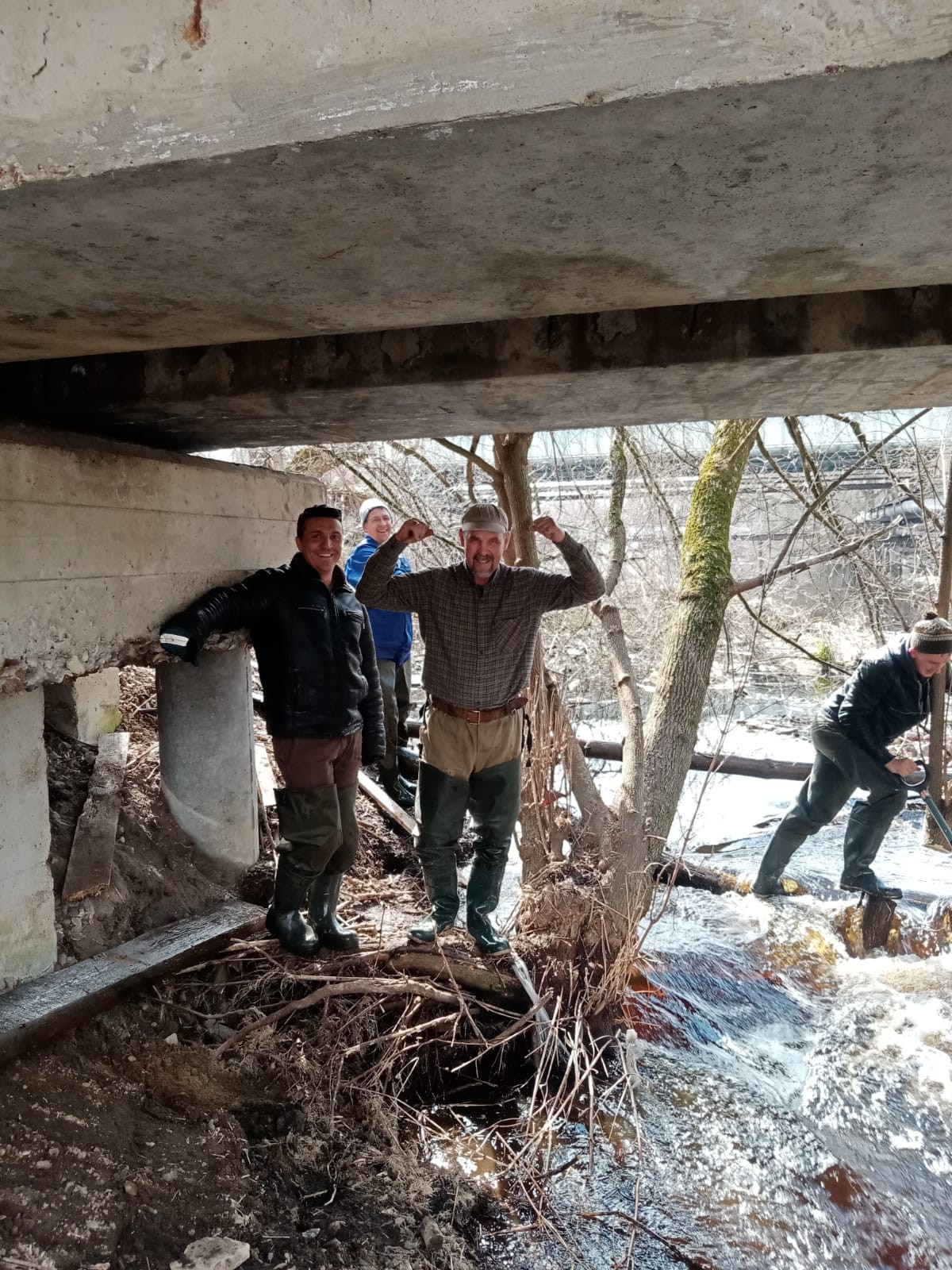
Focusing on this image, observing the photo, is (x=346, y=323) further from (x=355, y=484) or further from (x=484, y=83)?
(x=355, y=484)

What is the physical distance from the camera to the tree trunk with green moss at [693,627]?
236 inches

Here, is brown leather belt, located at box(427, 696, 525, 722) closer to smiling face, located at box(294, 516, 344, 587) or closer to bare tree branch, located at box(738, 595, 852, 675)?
smiling face, located at box(294, 516, 344, 587)

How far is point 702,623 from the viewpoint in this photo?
636 centimetres

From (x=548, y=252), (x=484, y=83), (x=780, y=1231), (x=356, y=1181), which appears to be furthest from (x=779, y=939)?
(x=484, y=83)

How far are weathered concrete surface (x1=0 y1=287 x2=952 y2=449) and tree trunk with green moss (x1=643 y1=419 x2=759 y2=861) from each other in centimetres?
339

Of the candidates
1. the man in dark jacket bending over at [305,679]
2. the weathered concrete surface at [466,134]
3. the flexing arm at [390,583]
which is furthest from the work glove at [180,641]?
the weathered concrete surface at [466,134]

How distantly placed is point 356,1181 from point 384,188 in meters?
3.04

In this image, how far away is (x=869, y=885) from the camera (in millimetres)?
6012

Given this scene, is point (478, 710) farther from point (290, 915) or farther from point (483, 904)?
point (290, 915)

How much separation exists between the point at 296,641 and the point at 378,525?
77.8 inches

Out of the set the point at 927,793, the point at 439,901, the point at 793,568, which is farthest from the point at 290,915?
the point at 927,793

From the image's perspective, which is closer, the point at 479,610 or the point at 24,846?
the point at 24,846

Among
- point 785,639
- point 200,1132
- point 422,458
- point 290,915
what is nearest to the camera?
point 200,1132

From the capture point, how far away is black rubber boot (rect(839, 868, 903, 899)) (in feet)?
19.5
